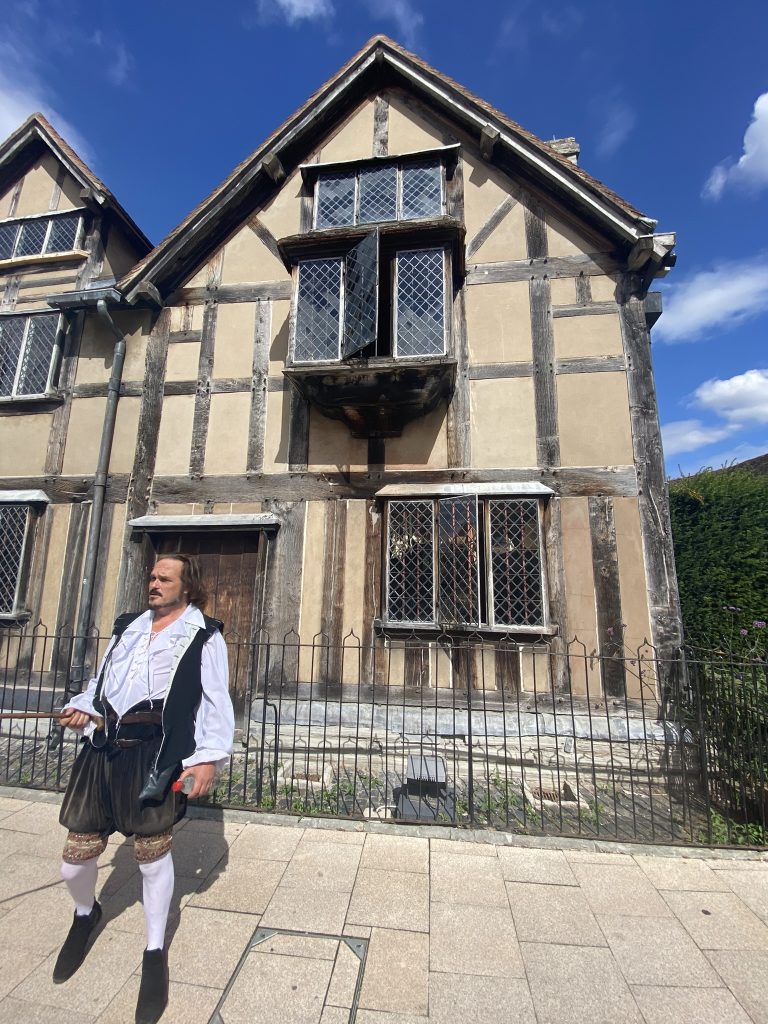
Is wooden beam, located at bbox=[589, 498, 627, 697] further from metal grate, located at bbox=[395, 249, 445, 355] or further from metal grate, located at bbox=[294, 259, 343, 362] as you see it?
metal grate, located at bbox=[294, 259, 343, 362]

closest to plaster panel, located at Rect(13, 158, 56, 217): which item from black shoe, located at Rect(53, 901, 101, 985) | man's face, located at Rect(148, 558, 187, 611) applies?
man's face, located at Rect(148, 558, 187, 611)

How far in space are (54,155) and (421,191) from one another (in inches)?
289

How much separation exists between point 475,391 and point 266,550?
3.77 m

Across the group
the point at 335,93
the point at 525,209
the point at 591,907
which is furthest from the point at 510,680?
the point at 335,93

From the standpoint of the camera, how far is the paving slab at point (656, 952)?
2500mm

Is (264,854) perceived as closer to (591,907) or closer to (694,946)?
(591,907)

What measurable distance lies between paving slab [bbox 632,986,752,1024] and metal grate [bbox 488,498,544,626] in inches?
142

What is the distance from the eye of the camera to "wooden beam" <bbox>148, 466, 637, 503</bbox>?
19.9 ft

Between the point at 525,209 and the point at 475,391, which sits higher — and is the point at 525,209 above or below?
above

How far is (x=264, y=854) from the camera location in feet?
11.8

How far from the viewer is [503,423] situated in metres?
6.47

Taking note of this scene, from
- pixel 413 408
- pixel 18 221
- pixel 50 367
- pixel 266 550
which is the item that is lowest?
pixel 266 550

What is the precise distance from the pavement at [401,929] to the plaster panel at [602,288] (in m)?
6.52

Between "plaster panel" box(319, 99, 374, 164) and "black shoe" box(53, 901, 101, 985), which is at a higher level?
"plaster panel" box(319, 99, 374, 164)
